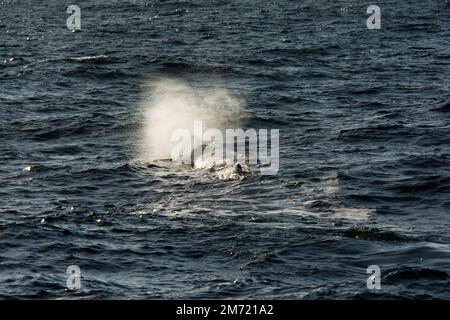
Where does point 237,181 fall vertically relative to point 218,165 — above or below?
below

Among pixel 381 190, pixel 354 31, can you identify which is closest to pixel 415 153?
pixel 381 190

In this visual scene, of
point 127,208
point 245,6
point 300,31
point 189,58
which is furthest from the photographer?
point 245,6

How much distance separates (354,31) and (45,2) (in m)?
46.9

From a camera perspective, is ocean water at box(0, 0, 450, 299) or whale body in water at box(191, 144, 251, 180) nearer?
ocean water at box(0, 0, 450, 299)

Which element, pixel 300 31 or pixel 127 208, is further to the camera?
pixel 300 31

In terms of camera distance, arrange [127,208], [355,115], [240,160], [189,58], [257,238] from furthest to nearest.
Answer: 1. [189,58]
2. [355,115]
3. [240,160]
4. [127,208]
5. [257,238]

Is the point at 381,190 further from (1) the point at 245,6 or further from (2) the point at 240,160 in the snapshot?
(1) the point at 245,6

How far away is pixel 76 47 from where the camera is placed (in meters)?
88.9

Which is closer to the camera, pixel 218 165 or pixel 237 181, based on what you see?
pixel 237 181

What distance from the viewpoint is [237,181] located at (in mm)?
47781

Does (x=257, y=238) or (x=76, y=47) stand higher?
(x=76, y=47)

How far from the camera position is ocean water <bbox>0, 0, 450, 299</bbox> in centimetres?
3606

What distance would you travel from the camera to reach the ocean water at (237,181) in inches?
1420

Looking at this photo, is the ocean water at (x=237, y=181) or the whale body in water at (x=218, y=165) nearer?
the ocean water at (x=237, y=181)
